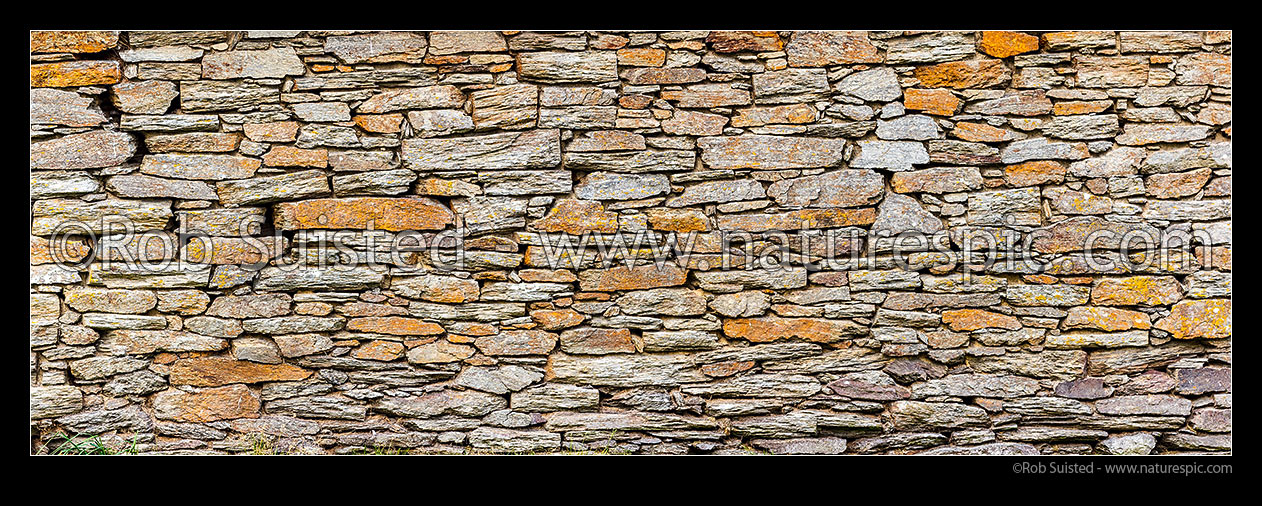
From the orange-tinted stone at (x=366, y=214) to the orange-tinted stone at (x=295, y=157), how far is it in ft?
0.56

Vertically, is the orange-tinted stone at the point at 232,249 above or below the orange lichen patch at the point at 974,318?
above

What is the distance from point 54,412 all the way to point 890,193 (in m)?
4.04

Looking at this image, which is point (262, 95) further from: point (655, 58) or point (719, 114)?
point (719, 114)

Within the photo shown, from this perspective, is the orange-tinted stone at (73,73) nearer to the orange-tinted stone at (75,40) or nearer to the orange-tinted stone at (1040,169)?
the orange-tinted stone at (75,40)

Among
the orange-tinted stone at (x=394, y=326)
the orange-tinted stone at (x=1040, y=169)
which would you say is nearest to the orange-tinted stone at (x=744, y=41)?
the orange-tinted stone at (x=1040, y=169)

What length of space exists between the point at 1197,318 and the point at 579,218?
2.90 meters

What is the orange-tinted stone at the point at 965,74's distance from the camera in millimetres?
4172

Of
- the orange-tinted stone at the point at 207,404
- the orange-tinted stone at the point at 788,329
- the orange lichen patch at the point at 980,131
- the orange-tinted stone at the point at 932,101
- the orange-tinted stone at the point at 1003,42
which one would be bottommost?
the orange-tinted stone at the point at 207,404

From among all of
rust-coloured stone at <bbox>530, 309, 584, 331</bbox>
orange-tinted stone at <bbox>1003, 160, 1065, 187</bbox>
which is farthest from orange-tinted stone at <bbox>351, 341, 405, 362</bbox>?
orange-tinted stone at <bbox>1003, 160, 1065, 187</bbox>

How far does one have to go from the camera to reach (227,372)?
14.0 ft

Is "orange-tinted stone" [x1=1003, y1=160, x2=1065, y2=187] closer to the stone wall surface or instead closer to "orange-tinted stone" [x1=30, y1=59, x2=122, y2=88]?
the stone wall surface

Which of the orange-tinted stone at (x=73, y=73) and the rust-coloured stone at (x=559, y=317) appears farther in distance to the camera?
the rust-coloured stone at (x=559, y=317)

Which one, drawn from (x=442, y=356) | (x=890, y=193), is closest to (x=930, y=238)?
(x=890, y=193)

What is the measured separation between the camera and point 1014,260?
13.8ft
